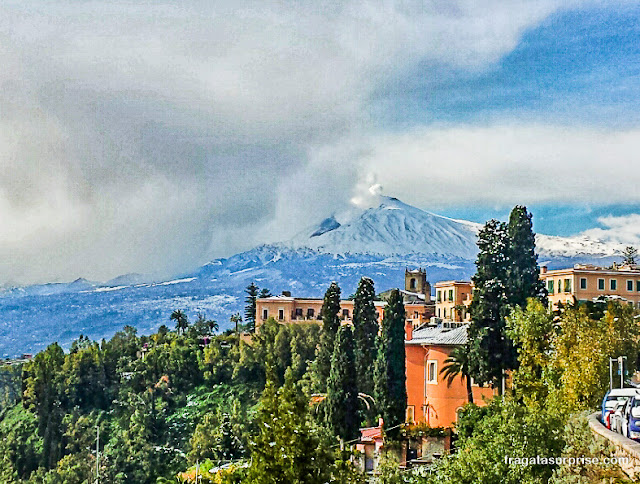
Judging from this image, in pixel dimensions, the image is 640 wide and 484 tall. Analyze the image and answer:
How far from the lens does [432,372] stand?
4719 centimetres

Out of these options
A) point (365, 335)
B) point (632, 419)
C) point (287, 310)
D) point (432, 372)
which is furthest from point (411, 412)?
point (287, 310)

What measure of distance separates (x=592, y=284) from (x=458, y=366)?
97.1ft

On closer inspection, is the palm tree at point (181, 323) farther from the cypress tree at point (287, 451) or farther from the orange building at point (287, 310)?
the cypress tree at point (287, 451)

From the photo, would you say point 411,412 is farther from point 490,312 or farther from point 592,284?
point 592,284

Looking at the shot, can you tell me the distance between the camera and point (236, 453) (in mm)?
60656

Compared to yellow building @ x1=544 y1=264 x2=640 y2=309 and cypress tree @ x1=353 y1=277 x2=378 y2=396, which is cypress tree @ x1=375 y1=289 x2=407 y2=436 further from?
yellow building @ x1=544 y1=264 x2=640 y2=309

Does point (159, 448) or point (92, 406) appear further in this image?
point (92, 406)

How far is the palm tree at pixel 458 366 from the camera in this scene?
41469mm

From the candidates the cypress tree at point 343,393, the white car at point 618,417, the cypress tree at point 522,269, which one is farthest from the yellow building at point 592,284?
the white car at point 618,417

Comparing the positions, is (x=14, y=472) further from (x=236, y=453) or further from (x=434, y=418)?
(x=434, y=418)

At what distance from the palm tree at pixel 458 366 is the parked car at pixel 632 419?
2459cm

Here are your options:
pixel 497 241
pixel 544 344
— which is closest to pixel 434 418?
pixel 497 241

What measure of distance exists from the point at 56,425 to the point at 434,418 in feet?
155

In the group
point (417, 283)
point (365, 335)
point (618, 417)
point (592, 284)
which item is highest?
point (417, 283)
